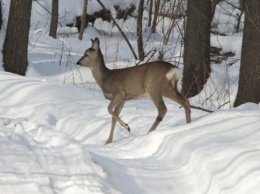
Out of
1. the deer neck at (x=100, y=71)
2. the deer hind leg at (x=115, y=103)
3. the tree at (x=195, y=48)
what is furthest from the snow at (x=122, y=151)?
the tree at (x=195, y=48)

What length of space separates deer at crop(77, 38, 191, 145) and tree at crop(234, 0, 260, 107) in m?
2.37

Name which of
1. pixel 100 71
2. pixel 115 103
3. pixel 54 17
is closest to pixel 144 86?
pixel 115 103

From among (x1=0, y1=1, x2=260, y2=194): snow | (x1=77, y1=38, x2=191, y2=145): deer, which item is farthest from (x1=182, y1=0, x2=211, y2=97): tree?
(x1=77, y1=38, x2=191, y2=145): deer

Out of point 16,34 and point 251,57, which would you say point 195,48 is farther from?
point 16,34

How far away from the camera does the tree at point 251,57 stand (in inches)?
372

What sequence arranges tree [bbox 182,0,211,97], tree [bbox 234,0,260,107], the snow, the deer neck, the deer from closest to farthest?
the snow → the deer → the deer neck → tree [bbox 234,0,260,107] → tree [bbox 182,0,211,97]

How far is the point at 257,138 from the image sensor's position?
17.8 ft

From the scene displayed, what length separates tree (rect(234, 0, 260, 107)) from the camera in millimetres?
9445

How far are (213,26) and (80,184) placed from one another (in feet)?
64.9

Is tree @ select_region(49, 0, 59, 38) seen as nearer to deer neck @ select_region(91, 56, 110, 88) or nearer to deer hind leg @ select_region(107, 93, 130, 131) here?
deer neck @ select_region(91, 56, 110, 88)

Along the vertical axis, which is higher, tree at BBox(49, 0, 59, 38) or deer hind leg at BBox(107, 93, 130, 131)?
tree at BBox(49, 0, 59, 38)


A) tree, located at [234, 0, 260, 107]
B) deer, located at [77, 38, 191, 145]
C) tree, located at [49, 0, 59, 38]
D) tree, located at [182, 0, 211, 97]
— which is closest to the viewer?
deer, located at [77, 38, 191, 145]

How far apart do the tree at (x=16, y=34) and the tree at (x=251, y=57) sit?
3.97m

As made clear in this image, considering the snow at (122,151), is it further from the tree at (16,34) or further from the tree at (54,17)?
the tree at (54,17)
